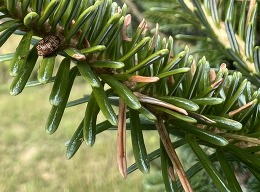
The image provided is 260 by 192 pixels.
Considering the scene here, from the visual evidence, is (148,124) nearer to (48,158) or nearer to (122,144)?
(122,144)

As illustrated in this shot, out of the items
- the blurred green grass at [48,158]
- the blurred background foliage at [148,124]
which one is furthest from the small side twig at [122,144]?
the blurred green grass at [48,158]

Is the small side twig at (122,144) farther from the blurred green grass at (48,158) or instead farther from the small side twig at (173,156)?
the blurred green grass at (48,158)

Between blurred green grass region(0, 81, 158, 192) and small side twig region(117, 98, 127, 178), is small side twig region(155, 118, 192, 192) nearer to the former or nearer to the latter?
small side twig region(117, 98, 127, 178)

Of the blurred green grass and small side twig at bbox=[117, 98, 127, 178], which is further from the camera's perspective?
the blurred green grass

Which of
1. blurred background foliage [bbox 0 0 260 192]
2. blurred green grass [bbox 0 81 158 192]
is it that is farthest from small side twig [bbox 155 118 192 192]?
blurred green grass [bbox 0 81 158 192]

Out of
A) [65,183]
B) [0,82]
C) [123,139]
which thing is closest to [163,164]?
[123,139]

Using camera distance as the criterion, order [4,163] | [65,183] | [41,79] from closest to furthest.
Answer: [41,79] < [65,183] < [4,163]

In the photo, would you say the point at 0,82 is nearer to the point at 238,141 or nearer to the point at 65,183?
the point at 65,183

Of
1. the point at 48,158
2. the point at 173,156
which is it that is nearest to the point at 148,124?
the point at 173,156
